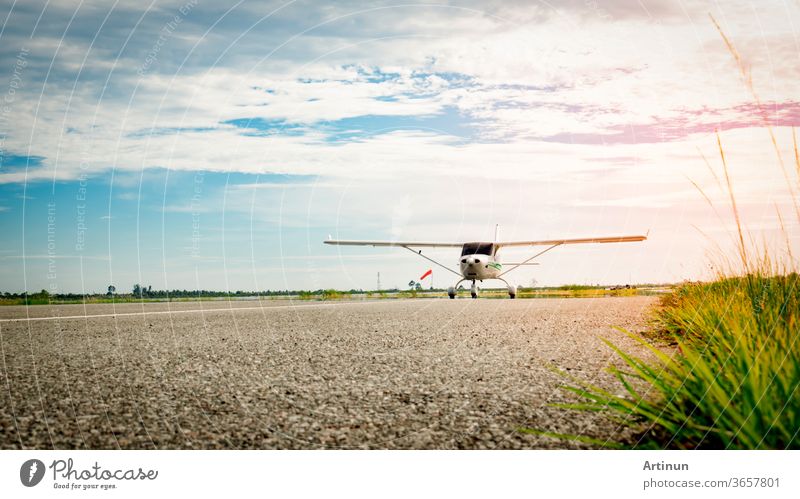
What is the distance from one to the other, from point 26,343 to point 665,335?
10.8 metres

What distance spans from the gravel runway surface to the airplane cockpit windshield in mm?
20462

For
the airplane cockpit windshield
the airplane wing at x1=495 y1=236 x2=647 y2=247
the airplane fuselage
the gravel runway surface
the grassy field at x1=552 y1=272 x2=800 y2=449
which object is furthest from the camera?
the airplane cockpit windshield

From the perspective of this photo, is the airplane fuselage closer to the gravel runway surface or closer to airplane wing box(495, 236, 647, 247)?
airplane wing box(495, 236, 647, 247)

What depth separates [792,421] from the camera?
3.21 meters

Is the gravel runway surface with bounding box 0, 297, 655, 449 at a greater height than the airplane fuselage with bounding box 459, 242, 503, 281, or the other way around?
the airplane fuselage with bounding box 459, 242, 503, 281

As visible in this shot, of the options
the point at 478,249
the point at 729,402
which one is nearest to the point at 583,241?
the point at 478,249

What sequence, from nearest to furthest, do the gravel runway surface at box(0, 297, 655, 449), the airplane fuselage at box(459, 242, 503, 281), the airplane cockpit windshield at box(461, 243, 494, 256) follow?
the gravel runway surface at box(0, 297, 655, 449) → the airplane fuselage at box(459, 242, 503, 281) → the airplane cockpit windshield at box(461, 243, 494, 256)

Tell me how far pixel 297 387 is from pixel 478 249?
26769mm

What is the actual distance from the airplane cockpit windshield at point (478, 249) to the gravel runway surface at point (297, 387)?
20462mm

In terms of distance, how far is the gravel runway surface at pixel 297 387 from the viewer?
4102 millimetres

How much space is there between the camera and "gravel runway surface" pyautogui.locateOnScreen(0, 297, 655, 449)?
4.10 m

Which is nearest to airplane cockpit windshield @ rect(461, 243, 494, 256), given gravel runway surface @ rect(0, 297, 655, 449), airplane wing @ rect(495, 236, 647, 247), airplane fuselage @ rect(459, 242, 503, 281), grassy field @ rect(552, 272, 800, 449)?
airplane fuselage @ rect(459, 242, 503, 281)

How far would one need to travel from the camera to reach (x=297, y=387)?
19.1 feet
